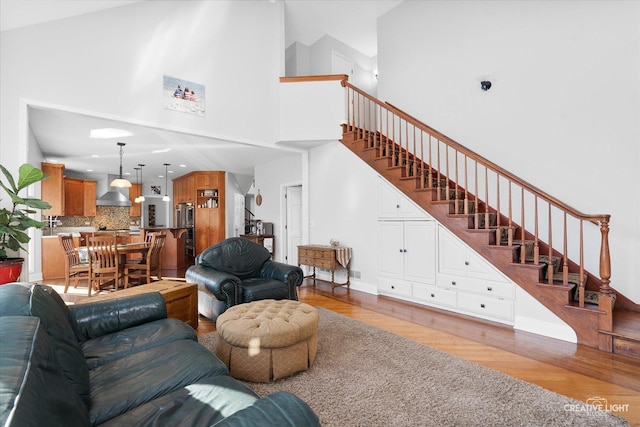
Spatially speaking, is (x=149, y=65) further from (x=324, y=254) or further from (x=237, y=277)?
(x=324, y=254)

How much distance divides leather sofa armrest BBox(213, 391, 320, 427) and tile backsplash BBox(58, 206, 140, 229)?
983 cm

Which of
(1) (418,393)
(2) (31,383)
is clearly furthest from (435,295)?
(2) (31,383)

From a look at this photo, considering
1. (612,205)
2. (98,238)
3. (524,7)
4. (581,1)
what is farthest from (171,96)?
(612,205)

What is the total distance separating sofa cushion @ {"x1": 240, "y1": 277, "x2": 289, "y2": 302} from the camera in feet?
10.9

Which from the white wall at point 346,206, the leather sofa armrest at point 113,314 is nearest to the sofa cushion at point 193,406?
the leather sofa armrest at point 113,314

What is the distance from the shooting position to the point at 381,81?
20.4 feet

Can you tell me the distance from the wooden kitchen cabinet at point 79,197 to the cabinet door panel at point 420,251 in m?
8.75

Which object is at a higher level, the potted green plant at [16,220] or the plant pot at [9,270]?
the potted green plant at [16,220]

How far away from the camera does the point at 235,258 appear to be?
3783mm

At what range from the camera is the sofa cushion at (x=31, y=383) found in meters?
0.68

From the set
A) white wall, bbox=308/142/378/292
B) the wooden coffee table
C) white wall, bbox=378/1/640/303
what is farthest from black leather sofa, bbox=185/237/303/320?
white wall, bbox=378/1/640/303

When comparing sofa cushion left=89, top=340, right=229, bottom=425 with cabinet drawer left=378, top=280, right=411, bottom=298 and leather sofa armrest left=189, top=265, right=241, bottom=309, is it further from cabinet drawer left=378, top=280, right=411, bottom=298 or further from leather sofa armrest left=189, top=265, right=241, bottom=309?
cabinet drawer left=378, top=280, right=411, bottom=298

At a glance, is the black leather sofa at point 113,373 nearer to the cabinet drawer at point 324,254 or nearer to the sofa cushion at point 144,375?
the sofa cushion at point 144,375

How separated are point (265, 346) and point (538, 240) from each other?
367 centimetres
